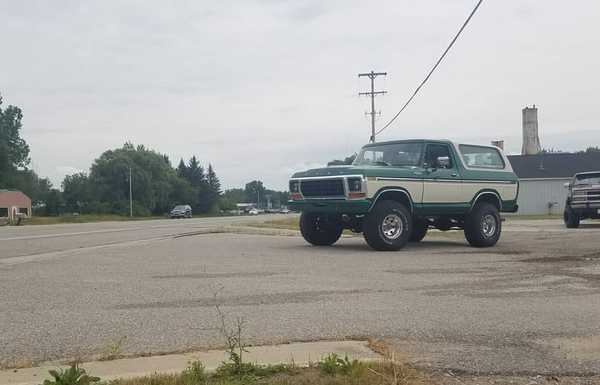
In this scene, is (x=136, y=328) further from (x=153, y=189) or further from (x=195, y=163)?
(x=195, y=163)

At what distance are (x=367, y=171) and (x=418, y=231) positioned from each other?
3.70 m

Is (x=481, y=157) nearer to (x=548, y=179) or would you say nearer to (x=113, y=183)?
(x=548, y=179)

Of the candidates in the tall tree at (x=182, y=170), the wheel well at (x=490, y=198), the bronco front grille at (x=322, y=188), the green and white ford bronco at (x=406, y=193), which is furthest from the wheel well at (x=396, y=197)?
the tall tree at (x=182, y=170)

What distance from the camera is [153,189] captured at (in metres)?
107

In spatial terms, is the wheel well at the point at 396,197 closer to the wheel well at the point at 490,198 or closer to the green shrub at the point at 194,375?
the wheel well at the point at 490,198

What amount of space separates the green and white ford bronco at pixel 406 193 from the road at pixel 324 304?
1026 mm

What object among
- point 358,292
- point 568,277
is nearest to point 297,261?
point 358,292

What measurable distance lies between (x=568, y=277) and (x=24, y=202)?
10580 centimetres

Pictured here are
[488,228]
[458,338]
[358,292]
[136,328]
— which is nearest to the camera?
[458,338]

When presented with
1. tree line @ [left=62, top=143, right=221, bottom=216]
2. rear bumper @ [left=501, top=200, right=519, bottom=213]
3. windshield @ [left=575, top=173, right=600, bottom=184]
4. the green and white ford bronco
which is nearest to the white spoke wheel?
the green and white ford bronco

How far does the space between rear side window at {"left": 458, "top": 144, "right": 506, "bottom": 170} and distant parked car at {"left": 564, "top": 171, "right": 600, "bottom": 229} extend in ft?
28.3

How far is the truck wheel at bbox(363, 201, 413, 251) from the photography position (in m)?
13.1

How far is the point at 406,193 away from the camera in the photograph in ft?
44.6

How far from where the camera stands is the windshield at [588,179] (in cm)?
2319
